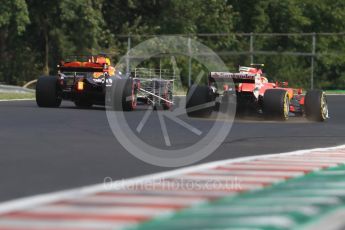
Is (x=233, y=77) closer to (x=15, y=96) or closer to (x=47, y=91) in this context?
(x=47, y=91)

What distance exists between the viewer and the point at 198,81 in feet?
144

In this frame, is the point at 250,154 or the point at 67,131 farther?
the point at 67,131

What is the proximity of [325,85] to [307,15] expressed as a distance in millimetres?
7094

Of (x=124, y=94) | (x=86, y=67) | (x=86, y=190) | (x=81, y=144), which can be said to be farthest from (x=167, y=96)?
(x=86, y=190)

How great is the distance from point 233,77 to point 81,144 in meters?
8.45

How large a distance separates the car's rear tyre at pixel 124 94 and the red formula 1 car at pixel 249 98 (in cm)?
209

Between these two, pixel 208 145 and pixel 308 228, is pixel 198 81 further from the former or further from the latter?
pixel 308 228

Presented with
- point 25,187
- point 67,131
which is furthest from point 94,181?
point 67,131

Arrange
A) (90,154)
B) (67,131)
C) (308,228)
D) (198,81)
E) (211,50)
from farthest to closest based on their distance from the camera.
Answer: (211,50) → (198,81) → (67,131) → (90,154) → (308,228)

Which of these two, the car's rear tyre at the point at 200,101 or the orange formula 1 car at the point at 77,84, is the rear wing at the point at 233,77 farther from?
the orange formula 1 car at the point at 77,84

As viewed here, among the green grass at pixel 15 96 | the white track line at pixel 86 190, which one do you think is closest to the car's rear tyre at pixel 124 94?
the green grass at pixel 15 96

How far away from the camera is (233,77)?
23.1 m

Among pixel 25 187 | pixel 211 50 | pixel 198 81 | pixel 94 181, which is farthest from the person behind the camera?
pixel 211 50

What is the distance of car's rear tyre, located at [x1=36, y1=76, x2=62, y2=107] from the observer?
26438 mm
